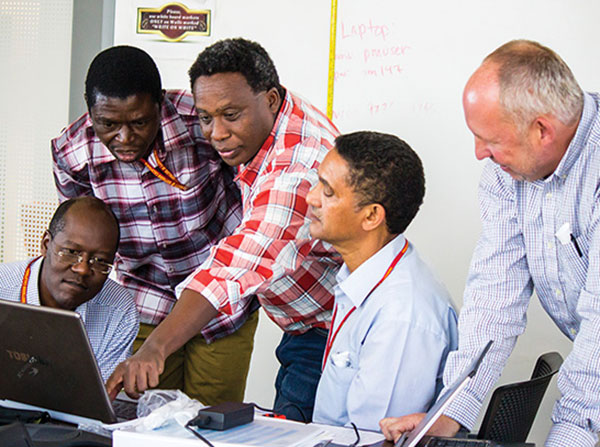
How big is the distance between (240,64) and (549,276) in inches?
37.7

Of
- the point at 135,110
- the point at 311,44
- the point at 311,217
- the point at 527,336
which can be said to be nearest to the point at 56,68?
the point at 311,44

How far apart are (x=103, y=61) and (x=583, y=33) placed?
5.21 feet

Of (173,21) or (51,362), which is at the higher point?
(173,21)

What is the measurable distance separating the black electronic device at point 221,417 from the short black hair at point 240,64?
1.00 metres

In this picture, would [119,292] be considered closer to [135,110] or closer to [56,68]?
[135,110]

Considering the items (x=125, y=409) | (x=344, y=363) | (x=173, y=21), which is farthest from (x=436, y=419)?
(x=173, y=21)

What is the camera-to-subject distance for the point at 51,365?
58.8 inches

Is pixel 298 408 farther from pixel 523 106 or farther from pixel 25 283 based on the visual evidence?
pixel 523 106

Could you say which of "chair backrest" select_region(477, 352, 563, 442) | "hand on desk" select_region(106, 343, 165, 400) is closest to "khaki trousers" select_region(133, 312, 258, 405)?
"hand on desk" select_region(106, 343, 165, 400)

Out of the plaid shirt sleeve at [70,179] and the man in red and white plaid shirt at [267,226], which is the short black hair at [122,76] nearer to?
the man in red and white plaid shirt at [267,226]

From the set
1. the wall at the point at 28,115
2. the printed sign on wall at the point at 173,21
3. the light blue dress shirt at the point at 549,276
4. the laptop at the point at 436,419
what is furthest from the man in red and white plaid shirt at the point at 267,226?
the wall at the point at 28,115

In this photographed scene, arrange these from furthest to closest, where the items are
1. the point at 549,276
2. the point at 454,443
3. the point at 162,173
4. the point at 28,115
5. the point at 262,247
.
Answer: the point at 28,115 < the point at 162,173 < the point at 262,247 < the point at 549,276 < the point at 454,443

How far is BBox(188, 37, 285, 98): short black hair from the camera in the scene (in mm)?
2091

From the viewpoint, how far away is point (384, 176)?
6.19 ft
